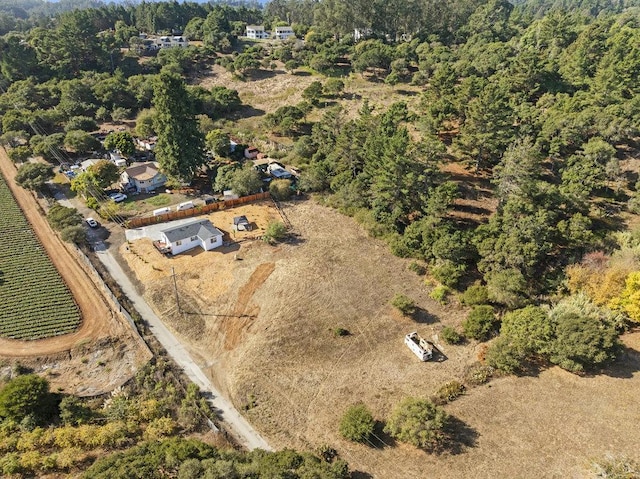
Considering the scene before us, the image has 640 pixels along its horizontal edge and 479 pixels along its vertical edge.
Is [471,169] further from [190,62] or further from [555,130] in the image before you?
[190,62]

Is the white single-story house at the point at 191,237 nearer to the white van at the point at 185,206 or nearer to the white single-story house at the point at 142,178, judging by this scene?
the white van at the point at 185,206

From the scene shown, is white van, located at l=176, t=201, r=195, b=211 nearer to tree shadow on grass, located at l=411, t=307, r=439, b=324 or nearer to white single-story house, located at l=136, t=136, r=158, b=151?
white single-story house, located at l=136, t=136, r=158, b=151

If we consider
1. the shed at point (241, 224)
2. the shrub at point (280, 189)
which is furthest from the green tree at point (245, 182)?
the shed at point (241, 224)

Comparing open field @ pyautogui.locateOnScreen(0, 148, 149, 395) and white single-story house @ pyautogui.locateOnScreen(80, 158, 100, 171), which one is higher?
white single-story house @ pyautogui.locateOnScreen(80, 158, 100, 171)

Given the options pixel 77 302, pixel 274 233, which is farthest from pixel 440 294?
pixel 77 302

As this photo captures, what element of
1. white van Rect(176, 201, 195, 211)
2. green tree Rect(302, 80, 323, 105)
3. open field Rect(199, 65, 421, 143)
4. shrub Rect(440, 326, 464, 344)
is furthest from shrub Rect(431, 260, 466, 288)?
green tree Rect(302, 80, 323, 105)

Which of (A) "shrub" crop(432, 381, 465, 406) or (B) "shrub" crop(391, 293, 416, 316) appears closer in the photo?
(A) "shrub" crop(432, 381, 465, 406)
